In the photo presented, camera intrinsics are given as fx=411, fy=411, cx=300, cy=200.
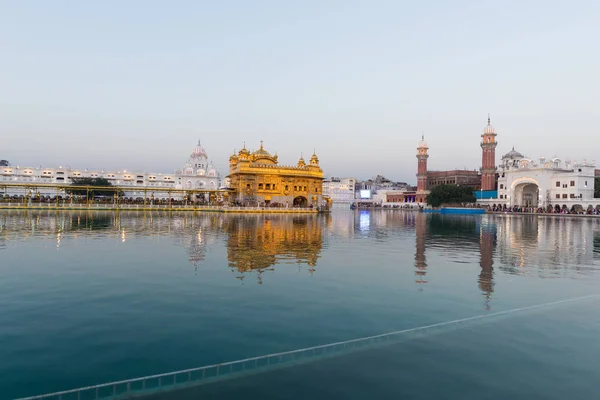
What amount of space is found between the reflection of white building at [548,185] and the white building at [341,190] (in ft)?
278

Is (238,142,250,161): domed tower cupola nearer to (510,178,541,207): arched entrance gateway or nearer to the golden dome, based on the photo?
the golden dome

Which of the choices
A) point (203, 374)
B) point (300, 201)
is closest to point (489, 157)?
point (300, 201)

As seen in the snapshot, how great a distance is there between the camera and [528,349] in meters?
7.42

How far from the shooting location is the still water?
239 inches

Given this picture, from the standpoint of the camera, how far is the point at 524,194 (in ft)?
296

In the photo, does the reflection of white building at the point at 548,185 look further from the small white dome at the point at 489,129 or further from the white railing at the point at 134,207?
the white railing at the point at 134,207

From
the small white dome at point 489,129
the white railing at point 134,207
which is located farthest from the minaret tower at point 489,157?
the white railing at point 134,207

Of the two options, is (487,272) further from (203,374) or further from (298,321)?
(203,374)

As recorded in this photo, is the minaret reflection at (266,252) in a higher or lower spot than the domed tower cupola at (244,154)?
lower

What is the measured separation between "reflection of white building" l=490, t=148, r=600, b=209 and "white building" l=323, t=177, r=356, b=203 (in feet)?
278

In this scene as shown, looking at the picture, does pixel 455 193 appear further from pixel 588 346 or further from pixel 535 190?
pixel 588 346

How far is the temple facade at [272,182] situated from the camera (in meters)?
66.4

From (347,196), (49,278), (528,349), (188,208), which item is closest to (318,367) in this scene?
(528,349)

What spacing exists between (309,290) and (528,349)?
559 centimetres
